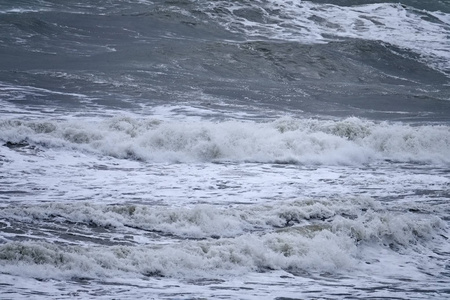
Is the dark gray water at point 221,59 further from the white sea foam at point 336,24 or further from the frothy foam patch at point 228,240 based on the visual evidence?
the frothy foam patch at point 228,240

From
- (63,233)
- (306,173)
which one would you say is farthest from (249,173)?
(63,233)

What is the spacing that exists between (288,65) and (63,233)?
1367 cm

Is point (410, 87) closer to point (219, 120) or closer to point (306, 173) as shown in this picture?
point (219, 120)

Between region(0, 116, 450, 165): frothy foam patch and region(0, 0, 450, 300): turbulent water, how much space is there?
4cm

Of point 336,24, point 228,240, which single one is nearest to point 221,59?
point 336,24

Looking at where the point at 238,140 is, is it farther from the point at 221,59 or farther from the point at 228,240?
the point at 221,59

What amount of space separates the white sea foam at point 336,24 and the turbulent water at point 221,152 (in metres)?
0.10

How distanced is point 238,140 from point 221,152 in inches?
21.8

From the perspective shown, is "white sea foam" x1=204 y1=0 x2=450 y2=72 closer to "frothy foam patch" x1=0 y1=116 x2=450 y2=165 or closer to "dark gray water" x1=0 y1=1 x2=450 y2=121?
"dark gray water" x1=0 y1=1 x2=450 y2=121

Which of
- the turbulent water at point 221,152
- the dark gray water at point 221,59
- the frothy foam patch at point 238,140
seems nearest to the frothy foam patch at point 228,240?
the turbulent water at point 221,152

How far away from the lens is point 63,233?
23.5 feet

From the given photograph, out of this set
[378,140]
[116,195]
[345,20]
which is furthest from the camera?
[345,20]

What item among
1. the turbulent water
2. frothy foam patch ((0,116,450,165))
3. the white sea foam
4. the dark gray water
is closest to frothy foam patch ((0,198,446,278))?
the turbulent water

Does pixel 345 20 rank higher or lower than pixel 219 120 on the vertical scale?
higher
